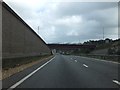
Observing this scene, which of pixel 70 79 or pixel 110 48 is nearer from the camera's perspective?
pixel 70 79

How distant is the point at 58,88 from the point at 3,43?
1095 cm

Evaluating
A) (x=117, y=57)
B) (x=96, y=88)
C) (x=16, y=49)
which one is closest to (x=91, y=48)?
(x=117, y=57)

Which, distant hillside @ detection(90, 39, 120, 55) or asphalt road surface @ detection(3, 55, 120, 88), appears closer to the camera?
asphalt road surface @ detection(3, 55, 120, 88)

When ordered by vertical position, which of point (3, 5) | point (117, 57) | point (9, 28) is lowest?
point (117, 57)

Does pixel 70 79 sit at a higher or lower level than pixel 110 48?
lower

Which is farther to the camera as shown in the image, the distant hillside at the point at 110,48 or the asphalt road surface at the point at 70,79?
the distant hillside at the point at 110,48

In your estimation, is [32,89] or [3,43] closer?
[32,89]

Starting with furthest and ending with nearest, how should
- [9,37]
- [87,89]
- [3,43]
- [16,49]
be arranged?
[16,49]
[9,37]
[3,43]
[87,89]

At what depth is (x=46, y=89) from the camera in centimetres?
1055

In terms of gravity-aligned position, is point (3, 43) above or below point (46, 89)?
above

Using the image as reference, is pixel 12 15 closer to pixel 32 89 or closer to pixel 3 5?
pixel 3 5

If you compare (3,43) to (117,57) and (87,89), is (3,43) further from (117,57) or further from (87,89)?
(117,57)

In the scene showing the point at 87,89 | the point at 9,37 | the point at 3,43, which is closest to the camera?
the point at 87,89

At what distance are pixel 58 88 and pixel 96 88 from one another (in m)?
1.38
